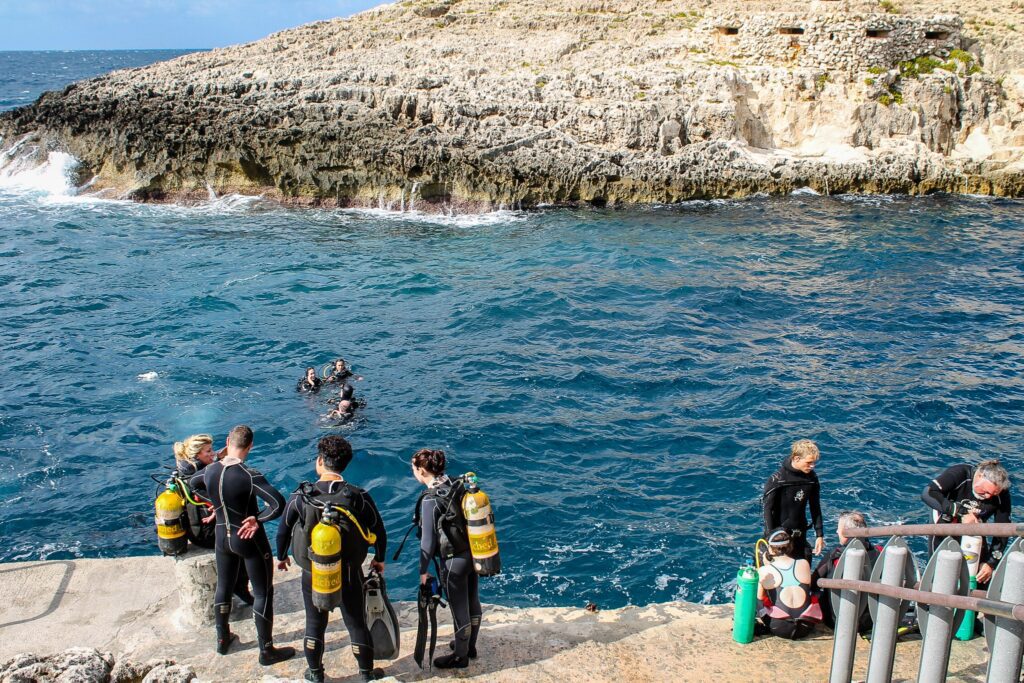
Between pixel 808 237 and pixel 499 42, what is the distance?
18.8 meters

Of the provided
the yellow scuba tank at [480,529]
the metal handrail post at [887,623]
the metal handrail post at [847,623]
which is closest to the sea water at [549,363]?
the yellow scuba tank at [480,529]

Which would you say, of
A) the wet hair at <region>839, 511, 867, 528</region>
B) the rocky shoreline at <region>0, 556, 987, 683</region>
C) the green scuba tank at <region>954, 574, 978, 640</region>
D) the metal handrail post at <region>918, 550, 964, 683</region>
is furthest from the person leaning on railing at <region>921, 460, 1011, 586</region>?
the metal handrail post at <region>918, 550, 964, 683</region>

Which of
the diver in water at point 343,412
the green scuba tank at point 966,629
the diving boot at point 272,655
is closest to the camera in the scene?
the green scuba tank at point 966,629

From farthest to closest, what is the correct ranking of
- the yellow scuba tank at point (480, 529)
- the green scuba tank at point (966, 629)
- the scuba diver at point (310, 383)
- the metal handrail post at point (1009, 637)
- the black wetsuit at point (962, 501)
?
the scuba diver at point (310, 383) → the black wetsuit at point (962, 501) → the green scuba tank at point (966, 629) → the yellow scuba tank at point (480, 529) → the metal handrail post at point (1009, 637)

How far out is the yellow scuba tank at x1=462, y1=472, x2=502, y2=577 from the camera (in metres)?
6.65

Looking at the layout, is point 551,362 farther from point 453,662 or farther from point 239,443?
point 239,443

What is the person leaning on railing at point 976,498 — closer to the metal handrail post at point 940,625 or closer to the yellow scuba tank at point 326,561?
the metal handrail post at point 940,625

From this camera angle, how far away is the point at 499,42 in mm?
38531

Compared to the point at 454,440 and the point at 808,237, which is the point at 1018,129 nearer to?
the point at 808,237

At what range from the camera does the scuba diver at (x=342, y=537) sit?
6496 mm

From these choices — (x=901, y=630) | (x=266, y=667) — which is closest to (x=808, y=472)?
(x=901, y=630)

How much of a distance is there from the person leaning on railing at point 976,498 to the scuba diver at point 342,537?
16.4 feet

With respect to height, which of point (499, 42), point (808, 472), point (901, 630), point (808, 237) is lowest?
point (901, 630)

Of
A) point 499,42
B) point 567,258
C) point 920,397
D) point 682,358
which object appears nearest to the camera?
point 920,397
